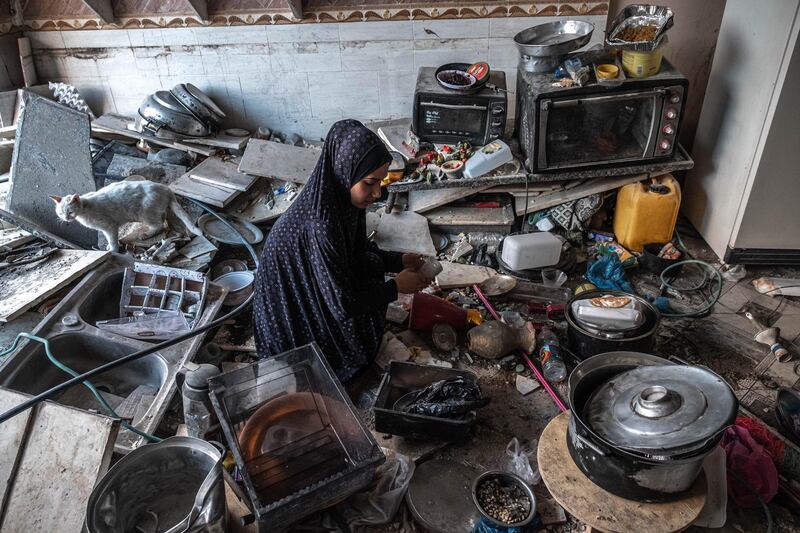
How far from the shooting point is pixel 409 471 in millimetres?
2799

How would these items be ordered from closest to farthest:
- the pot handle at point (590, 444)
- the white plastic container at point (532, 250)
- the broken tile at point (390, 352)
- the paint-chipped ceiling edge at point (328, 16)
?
the pot handle at point (590, 444), the broken tile at point (390, 352), the white plastic container at point (532, 250), the paint-chipped ceiling edge at point (328, 16)

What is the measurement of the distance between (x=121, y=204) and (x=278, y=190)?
1.32 meters

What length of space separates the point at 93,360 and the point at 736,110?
4.67 m

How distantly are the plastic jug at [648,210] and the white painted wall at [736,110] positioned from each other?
34cm

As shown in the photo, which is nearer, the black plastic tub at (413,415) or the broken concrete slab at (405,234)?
the black plastic tub at (413,415)

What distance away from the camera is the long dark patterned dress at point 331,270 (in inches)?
111

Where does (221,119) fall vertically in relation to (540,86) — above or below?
below

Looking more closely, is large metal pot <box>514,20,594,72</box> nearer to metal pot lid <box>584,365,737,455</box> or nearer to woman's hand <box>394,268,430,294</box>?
woman's hand <box>394,268,430,294</box>

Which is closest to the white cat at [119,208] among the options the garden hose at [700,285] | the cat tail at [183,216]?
the cat tail at [183,216]

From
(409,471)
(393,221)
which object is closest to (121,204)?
(393,221)

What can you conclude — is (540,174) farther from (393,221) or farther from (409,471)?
(409,471)

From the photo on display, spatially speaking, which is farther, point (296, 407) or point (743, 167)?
point (743, 167)

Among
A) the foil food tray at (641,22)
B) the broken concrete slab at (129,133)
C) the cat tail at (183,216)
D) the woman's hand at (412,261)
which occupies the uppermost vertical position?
the foil food tray at (641,22)

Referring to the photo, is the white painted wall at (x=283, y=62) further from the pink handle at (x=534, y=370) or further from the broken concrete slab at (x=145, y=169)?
the pink handle at (x=534, y=370)
